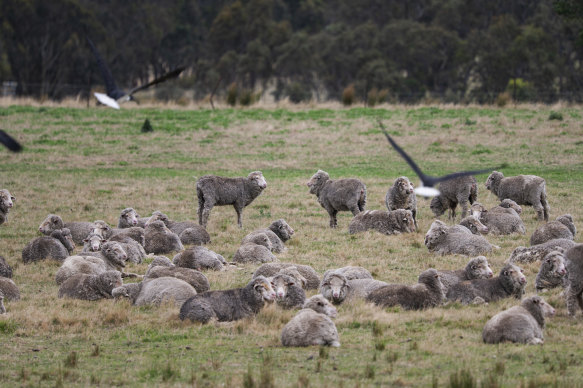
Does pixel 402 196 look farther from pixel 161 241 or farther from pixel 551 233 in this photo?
pixel 161 241

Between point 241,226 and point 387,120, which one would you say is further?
point 387,120

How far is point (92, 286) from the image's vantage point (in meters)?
12.6

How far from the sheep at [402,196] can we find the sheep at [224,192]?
3354 mm

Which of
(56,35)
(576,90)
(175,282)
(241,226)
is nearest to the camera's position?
(175,282)

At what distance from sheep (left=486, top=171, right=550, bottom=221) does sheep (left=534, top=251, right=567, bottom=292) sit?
6.95 m

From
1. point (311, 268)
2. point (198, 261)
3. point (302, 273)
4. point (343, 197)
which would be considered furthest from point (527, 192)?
point (198, 261)

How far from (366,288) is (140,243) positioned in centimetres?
619

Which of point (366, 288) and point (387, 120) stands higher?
point (387, 120)

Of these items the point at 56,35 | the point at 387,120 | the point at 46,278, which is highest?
the point at 56,35

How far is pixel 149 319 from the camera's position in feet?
36.2

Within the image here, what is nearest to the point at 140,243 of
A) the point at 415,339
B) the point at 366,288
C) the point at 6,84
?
the point at 366,288

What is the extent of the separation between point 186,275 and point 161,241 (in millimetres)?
3827

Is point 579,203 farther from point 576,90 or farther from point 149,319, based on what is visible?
point 576,90

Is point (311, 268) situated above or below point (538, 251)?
below
